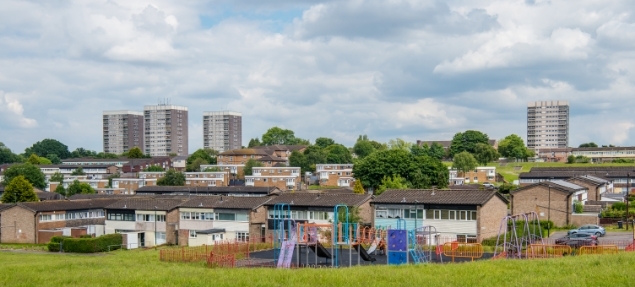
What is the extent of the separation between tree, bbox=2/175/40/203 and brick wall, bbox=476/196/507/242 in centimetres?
5875

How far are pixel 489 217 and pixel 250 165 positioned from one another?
79385mm

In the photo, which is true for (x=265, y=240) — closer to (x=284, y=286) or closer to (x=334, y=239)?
(x=334, y=239)

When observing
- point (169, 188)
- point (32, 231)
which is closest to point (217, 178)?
point (169, 188)

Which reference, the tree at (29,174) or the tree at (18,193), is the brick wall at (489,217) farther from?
the tree at (29,174)

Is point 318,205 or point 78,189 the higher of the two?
point 318,205

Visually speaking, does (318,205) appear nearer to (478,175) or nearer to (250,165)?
(478,175)

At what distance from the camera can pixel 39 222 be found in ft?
210

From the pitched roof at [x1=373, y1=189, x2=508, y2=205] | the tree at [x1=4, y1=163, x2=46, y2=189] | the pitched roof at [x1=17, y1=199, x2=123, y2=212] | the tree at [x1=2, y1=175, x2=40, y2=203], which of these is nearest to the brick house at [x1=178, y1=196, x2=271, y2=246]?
the pitched roof at [x1=373, y1=189, x2=508, y2=205]

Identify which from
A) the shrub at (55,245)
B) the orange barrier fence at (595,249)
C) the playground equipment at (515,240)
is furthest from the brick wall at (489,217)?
the shrub at (55,245)

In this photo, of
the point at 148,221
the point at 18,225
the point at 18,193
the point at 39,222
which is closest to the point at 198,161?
the point at 18,193

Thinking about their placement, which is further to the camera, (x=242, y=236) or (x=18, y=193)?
(x=18, y=193)

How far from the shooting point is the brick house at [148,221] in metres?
61.1

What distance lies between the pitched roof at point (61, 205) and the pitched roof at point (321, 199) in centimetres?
2217

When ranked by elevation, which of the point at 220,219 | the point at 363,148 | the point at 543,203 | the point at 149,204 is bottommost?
the point at 220,219
